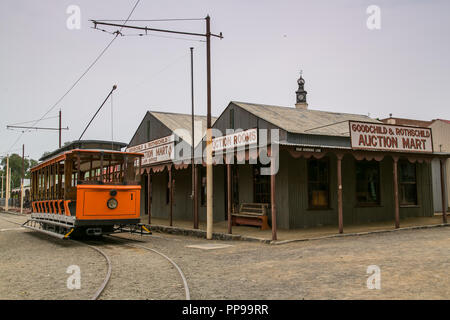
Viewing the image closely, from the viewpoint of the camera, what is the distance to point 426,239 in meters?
11.5

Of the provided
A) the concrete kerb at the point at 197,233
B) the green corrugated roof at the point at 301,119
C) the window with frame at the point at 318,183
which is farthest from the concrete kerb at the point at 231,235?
the green corrugated roof at the point at 301,119

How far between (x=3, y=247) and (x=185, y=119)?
48.7 ft

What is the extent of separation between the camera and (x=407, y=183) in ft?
59.0

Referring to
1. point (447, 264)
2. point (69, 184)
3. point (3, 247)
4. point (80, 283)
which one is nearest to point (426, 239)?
point (447, 264)

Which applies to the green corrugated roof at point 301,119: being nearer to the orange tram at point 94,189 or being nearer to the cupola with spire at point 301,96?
the orange tram at point 94,189

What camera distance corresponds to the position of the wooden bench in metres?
15.2

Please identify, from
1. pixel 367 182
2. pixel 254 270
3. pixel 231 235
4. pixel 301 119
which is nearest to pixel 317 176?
pixel 367 182

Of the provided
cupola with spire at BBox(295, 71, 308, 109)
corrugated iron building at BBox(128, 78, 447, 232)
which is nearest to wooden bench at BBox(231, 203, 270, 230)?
corrugated iron building at BBox(128, 78, 447, 232)

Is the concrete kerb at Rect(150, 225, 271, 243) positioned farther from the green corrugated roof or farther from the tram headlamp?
the green corrugated roof

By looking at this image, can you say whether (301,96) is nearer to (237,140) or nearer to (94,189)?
(237,140)

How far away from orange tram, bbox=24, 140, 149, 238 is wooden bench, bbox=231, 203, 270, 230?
438 centimetres

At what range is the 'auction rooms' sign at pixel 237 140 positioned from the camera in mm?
16375

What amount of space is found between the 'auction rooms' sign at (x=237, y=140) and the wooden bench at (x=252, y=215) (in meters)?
2.45

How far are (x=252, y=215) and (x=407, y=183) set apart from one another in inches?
285
